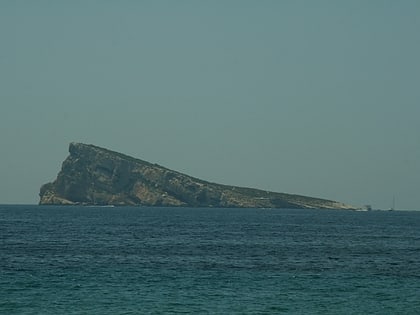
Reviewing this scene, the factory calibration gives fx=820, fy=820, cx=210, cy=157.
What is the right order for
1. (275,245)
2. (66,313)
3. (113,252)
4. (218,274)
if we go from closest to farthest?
1. (66,313)
2. (218,274)
3. (113,252)
4. (275,245)

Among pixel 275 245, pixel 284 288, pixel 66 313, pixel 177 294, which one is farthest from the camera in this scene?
pixel 275 245

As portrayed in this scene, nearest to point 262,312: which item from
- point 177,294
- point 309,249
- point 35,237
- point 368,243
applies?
point 177,294

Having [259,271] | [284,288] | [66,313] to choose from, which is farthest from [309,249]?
[66,313]

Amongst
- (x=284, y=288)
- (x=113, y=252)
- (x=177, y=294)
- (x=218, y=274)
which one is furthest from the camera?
(x=113, y=252)

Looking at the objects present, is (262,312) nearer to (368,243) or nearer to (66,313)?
(66,313)

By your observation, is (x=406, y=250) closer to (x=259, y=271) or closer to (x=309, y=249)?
(x=309, y=249)

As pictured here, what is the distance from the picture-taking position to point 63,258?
9375cm

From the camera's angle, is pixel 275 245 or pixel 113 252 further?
pixel 275 245

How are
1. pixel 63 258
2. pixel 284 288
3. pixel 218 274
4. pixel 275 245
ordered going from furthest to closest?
pixel 275 245, pixel 63 258, pixel 218 274, pixel 284 288

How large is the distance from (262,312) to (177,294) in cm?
933

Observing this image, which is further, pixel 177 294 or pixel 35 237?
pixel 35 237

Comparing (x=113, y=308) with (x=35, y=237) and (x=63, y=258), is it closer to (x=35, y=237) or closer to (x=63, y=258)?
(x=63, y=258)

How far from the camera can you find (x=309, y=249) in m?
114

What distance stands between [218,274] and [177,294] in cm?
1398
